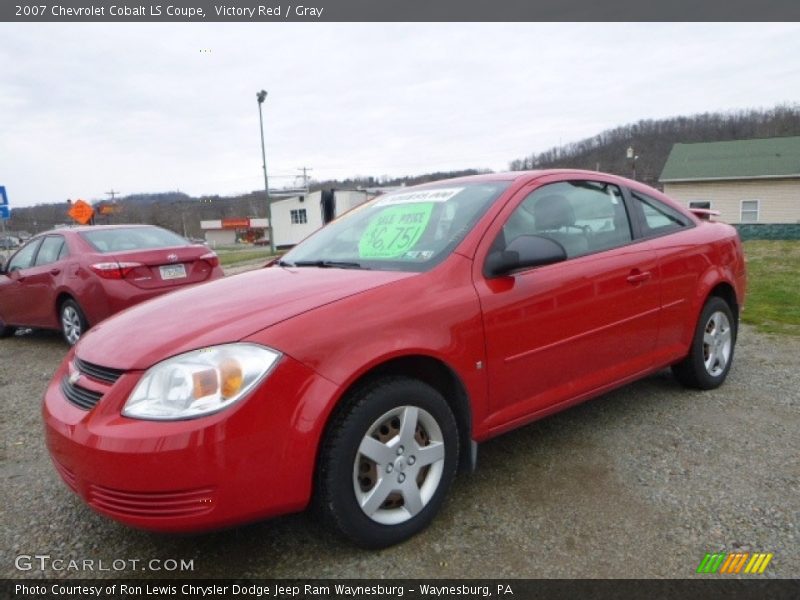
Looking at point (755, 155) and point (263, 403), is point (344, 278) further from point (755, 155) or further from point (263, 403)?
point (755, 155)

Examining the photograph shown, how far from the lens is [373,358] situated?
7.31ft

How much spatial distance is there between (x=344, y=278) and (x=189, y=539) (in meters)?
1.32

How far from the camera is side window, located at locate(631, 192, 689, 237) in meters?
3.69

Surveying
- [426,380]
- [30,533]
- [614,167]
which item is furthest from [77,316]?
[614,167]

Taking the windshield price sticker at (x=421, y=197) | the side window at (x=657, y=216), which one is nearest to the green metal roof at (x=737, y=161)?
Result: the side window at (x=657, y=216)

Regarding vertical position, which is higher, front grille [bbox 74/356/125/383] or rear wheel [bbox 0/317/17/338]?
front grille [bbox 74/356/125/383]

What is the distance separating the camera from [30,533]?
8.43 feet

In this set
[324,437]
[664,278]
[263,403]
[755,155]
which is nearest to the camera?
[263,403]

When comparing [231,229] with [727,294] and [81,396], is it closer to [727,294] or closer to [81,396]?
[727,294]

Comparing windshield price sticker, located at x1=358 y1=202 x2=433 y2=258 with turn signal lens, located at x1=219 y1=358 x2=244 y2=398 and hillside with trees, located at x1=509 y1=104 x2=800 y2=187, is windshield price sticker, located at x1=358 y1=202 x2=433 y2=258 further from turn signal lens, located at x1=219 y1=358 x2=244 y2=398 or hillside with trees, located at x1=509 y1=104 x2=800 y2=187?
hillside with trees, located at x1=509 y1=104 x2=800 y2=187

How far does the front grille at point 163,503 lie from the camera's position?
1958 mm

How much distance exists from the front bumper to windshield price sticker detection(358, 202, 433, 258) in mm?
1035

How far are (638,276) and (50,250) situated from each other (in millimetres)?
6359

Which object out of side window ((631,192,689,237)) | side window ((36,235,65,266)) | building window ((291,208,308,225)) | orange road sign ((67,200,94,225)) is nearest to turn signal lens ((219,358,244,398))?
side window ((631,192,689,237))
